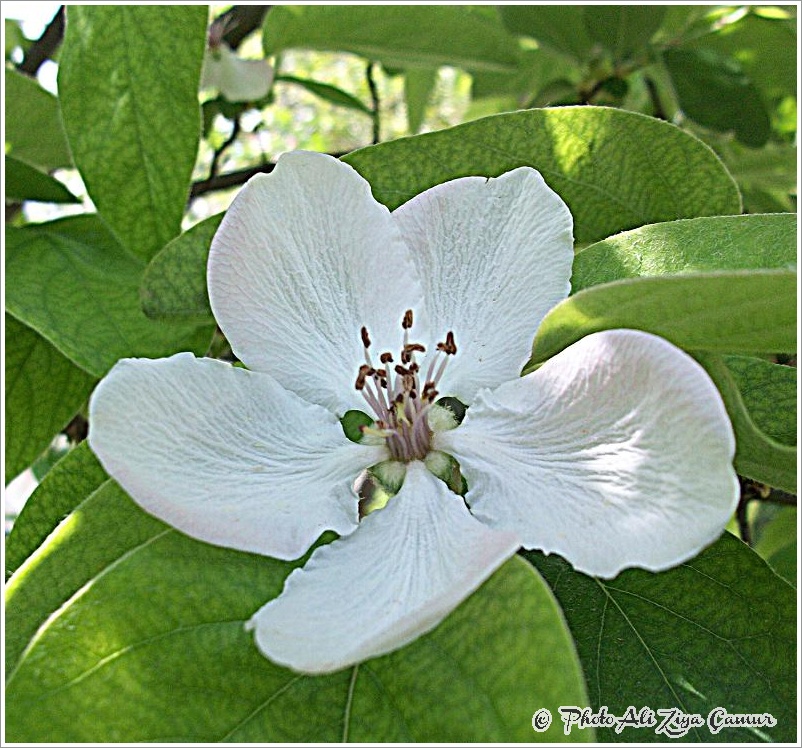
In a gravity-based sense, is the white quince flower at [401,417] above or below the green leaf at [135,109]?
below

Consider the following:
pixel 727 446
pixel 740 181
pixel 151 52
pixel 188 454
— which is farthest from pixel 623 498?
pixel 740 181

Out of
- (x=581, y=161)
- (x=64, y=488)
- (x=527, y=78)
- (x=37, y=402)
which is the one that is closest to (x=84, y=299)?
(x=37, y=402)

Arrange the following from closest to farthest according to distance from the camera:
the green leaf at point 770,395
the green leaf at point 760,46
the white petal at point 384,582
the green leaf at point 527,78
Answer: the white petal at point 384,582 → the green leaf at point 770,395 → the green leaf at point 760,46 → the green leaf at point 527,78

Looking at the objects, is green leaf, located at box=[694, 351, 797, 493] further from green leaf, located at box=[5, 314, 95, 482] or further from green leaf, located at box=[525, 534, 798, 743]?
green leaf, located at box=[5, 314, 95, 482]

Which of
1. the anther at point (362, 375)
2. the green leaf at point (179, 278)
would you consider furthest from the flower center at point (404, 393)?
the green leaf at point (179, 278)

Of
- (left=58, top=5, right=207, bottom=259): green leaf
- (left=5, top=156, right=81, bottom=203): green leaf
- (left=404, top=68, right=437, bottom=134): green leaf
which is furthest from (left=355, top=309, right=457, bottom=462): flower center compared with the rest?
(left=404, top=68, right=437, bottom=134): green leaf

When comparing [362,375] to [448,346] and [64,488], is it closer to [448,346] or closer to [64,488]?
[448,346]

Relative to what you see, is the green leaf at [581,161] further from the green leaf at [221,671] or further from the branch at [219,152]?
the branch at [219,152]
